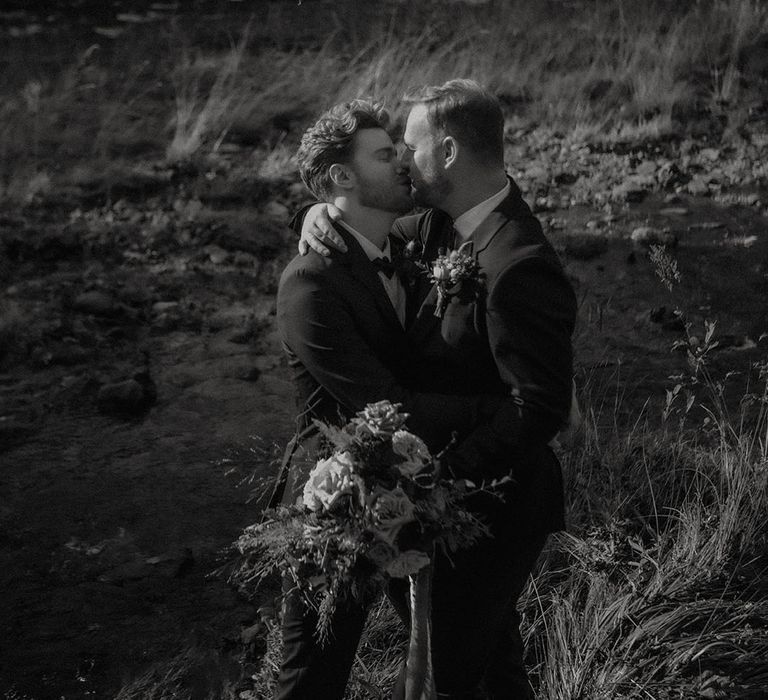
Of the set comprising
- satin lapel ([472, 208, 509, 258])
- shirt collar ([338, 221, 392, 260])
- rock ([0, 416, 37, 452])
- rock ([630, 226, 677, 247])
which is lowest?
rock ([0, 416, 37, 452])

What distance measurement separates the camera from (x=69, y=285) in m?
7.96

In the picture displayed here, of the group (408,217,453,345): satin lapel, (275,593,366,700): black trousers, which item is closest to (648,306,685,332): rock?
(408,217,453,345): satin lapel

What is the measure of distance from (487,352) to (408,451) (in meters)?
0.61

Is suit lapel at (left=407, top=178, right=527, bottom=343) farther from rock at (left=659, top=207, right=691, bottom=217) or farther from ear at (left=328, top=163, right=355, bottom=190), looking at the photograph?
rock at (left=659, top=207, right=691, bottom=217)

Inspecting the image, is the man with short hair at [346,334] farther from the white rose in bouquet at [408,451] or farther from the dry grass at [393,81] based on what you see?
the dry grass at [393,81]

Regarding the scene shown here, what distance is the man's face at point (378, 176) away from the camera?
3434 millimetres

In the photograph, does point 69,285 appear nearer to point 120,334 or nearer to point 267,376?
point 120,334

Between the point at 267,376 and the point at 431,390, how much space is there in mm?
3717

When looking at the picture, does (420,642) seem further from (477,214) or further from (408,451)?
(477,214)

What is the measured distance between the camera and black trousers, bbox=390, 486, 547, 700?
3.25m

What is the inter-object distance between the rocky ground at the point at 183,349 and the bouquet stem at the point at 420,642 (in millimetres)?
839

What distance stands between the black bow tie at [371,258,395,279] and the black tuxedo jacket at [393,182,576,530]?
0.19 metres

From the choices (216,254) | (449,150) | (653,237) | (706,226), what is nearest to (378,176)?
(449,150)

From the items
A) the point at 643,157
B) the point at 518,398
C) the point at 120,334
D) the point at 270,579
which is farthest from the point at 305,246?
the point at 643,157
